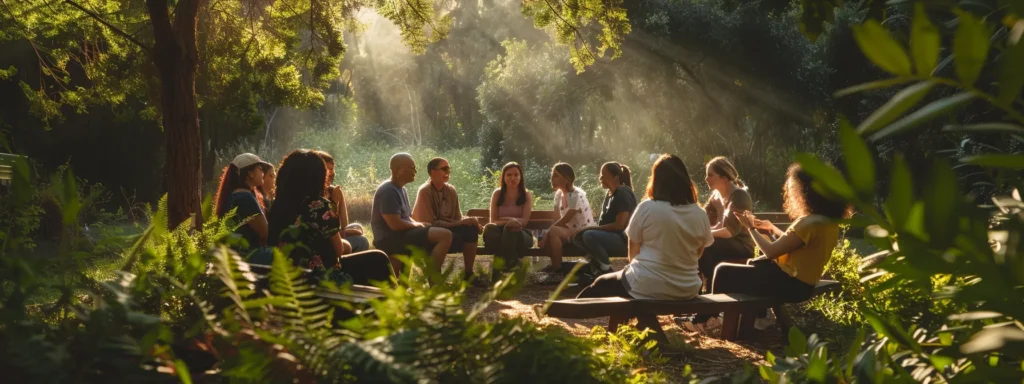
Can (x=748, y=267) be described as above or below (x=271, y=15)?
below

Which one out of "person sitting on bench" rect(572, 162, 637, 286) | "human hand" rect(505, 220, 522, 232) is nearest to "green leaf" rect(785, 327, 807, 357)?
"person sitting on bench" rect(572, 162, 637, 286)

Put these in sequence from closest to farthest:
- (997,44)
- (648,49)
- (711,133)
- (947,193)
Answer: (947,193) < (997,44) < (648,49) < (711,133)

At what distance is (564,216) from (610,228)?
2.32 ft

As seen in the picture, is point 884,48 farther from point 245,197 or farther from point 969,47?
point 245,197

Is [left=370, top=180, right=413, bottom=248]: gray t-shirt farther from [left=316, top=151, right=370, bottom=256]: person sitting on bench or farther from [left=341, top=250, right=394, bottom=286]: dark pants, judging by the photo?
[left=341, top=250, right=394, bottom=286]: dark pants

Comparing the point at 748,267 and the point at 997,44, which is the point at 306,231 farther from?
the point at 997,44

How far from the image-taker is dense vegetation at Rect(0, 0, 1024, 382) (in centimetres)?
71

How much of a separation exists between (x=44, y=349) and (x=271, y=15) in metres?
10.2

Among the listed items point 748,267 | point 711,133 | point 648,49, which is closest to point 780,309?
point 748,267

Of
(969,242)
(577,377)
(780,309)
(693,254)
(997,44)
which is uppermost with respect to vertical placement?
(997,44)

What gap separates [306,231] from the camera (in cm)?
531

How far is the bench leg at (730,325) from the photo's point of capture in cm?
656

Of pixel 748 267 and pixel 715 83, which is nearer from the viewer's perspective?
pixel 748 267

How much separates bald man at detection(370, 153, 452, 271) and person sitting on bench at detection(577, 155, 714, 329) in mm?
3152
